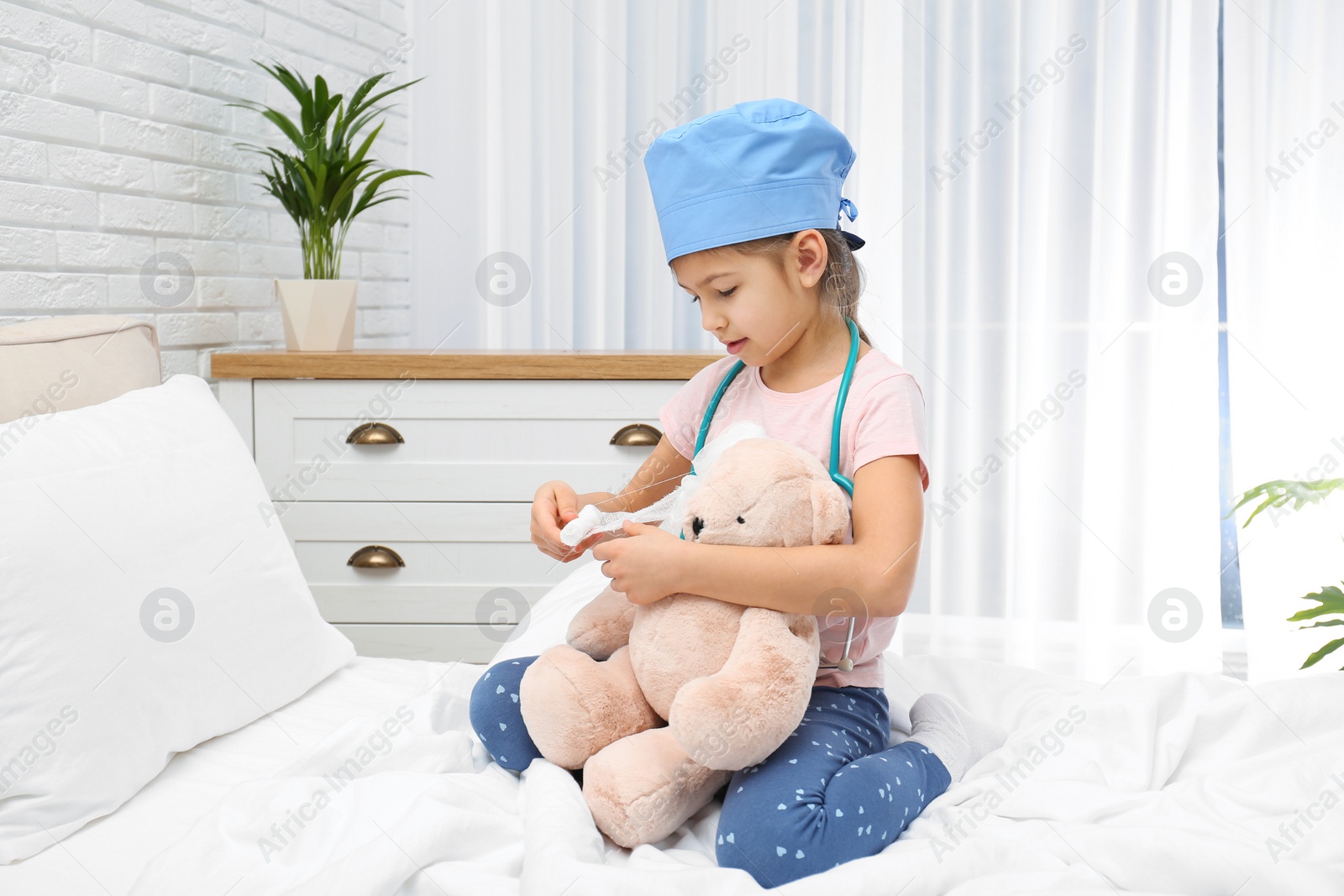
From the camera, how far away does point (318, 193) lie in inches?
82.1

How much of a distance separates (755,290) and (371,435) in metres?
1.18

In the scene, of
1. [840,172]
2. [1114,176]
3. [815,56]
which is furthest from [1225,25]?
[840,172]

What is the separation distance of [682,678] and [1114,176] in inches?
82.8

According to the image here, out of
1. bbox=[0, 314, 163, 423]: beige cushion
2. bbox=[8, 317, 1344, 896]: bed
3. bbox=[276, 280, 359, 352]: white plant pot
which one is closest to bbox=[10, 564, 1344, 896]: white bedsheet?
bbox=[8, 317, 1344, 896]: bed

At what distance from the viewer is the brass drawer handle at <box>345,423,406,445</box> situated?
→ 2.02 metres

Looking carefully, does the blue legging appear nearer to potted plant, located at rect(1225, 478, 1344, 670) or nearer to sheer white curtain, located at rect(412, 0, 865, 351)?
potted plant, located at rect(1225, 478, 1344, 670)

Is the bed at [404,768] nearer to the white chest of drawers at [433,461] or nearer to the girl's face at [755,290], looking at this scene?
the girl's face at [755,290]

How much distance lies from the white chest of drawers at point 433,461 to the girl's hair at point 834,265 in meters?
0.83

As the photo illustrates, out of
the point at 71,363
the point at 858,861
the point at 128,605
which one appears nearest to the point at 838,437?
the point at 858,861

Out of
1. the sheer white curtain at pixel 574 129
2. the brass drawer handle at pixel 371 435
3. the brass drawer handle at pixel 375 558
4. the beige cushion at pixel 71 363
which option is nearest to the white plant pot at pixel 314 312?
the brass drawer handle at pixel 371 435

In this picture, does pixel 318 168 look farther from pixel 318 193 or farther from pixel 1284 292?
pixel 1284 292

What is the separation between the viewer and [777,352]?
1.13 metres

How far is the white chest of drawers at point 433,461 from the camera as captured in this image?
2.01 m

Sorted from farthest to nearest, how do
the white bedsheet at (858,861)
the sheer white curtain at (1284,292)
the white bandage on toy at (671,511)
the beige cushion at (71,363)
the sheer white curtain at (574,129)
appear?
the sheer white curtain at (574,129) < the sheer white curtain at (1284,292) < the beige cushion at (71,363) < the white bandage on toy at (671,511) < the white bedsheet at (858,861)
